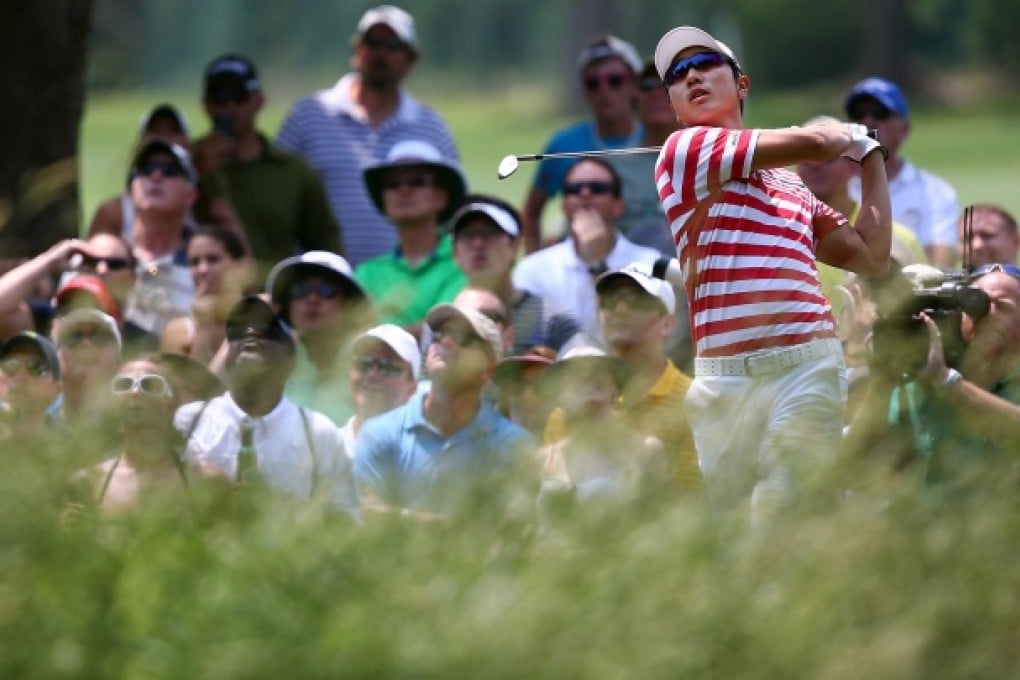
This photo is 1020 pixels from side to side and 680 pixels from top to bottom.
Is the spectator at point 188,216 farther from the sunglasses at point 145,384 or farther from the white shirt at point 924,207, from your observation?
the sunglasses at point 145,384

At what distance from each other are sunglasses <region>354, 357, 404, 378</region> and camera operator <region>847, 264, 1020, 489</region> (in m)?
2.06

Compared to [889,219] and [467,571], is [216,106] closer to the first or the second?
[889,219]

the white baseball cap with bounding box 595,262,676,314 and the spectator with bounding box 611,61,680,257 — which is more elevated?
the spectator with bounding box 611,61,680,257

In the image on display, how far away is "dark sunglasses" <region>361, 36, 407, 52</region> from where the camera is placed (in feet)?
36.4

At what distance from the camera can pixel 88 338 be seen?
7461mm

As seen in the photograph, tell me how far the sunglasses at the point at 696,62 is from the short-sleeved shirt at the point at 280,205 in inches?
186

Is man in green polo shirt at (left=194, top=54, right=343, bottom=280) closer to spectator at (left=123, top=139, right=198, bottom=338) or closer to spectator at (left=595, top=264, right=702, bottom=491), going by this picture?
spectator at (left=123, top=139, right=198, bottom=338)

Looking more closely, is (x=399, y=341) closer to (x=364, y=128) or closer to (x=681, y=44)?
(x=681, y=44)

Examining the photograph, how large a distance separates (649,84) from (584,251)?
4.66ft

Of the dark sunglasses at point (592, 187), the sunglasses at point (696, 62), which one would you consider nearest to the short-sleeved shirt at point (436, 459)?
the sunglasses at point (696, 62)

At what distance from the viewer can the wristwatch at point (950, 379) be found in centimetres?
598

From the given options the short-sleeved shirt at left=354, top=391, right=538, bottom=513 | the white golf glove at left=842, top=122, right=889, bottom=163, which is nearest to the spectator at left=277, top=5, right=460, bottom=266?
the short-sleeved shirt at left=354, top=391, right=538, bottom=513

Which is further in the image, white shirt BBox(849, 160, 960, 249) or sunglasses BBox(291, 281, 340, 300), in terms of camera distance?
white shirt BBox(849, 160, 960, 249)

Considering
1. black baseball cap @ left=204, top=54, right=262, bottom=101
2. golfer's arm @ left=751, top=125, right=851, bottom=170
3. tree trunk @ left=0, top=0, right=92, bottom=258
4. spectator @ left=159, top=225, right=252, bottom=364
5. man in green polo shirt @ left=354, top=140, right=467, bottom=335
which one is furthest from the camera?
tree trunk @ left=0, top=0, right=92, bottom=258
